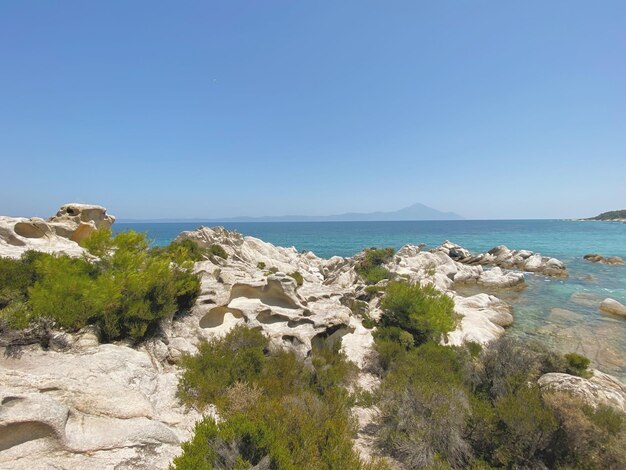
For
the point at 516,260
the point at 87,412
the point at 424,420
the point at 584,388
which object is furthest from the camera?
the point at 516,260

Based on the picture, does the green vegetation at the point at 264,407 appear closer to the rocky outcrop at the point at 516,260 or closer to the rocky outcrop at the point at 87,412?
the rocky outcrop at the point at 87,412

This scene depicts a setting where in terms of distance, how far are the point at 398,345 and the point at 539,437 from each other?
633 cm

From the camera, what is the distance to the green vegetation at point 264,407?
187 inches

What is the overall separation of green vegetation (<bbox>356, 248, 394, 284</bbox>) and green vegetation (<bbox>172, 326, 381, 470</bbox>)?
17653mm

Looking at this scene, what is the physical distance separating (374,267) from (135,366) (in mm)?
27222

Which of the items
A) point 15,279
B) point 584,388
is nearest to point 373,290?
point 584,388

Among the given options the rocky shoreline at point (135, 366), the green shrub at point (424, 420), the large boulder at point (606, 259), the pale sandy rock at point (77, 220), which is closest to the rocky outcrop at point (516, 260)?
the large boulder at point (606, 259)

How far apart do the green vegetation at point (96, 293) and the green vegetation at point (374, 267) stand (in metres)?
19.2

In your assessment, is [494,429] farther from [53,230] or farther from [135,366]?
[53,230]

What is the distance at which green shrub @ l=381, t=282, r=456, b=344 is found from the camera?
1402 cm

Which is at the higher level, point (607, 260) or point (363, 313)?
point (363, 313)

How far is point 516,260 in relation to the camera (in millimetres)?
48812

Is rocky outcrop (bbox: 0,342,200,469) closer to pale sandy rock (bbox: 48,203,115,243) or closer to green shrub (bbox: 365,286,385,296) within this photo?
pale sandy rock (bbox: 48,203,115,243)

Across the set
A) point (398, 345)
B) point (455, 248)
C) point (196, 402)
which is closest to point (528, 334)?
point (398, 345)
